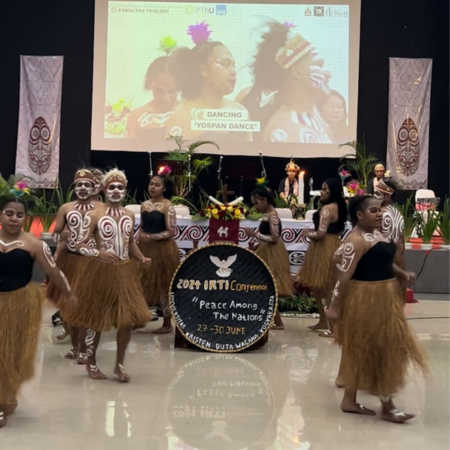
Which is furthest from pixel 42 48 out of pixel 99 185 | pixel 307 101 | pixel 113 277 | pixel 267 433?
pixel 267 433

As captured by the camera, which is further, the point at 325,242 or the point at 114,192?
the point at 325,242

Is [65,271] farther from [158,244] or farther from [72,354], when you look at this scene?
[158,244]

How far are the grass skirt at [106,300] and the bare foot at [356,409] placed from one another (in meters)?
1.26

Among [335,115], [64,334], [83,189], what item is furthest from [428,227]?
[83,189]

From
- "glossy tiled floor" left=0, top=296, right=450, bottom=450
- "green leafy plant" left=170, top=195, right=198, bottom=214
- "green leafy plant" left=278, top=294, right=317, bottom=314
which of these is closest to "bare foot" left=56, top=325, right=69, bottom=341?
"glossy tiled floor" left=0, top=296, right=450, bottom=450

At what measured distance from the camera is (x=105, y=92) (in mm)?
11727

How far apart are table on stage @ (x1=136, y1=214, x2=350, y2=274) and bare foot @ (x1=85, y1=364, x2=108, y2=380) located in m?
2.90

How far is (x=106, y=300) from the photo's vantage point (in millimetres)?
4348

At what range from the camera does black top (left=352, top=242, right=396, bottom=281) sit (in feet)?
12.4

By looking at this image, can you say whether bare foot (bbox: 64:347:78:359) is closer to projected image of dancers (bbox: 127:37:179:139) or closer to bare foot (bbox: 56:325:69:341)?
bare foot (bbox: 56:325:69:341)

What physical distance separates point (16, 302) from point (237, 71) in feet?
28.1

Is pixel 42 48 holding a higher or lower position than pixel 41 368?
higher

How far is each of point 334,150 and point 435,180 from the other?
206cm

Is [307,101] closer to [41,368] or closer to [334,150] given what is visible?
[334,150]
